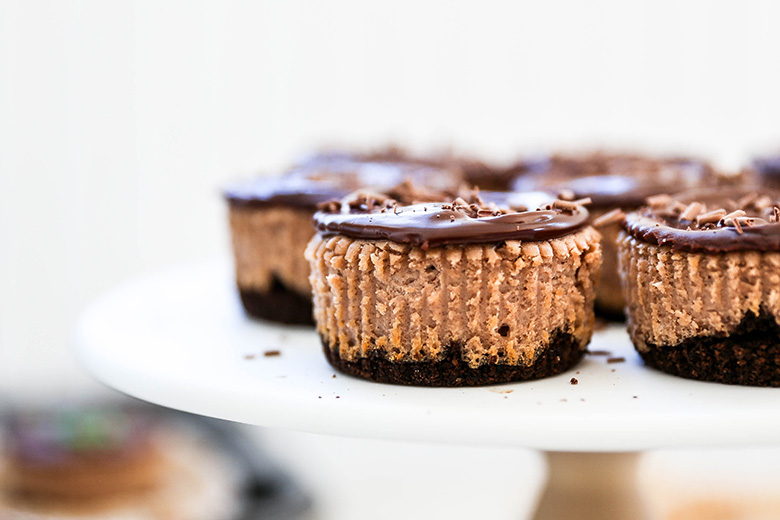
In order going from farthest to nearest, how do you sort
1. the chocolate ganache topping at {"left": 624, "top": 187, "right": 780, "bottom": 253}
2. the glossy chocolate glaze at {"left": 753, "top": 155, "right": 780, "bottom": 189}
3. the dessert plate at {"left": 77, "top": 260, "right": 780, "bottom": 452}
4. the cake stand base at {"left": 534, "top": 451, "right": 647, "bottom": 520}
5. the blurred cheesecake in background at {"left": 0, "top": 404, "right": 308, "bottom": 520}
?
the blurred cheesecake in background at {"left": 0, "top": 404, "right": 308, "bottom": 520}
the glossy chocolate glaze at {"left": 753, "top": 155, "right": 780, "bottom": 189}
the cake stand base at {"left": 534, "top": 451, "right": 647, "bottom": 520}
the chocolate ganache topping at {"left": 624, "top": 187, "right": 780, "bottom": 253}
the dessert plate at {"left": 77, "top": 260, "right": 780, "bottom": 452}

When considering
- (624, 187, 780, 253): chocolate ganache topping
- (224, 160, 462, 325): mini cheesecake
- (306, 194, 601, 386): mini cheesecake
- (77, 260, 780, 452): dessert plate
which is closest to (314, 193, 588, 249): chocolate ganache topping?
(306, 194, 601, 386): mini cheesecake

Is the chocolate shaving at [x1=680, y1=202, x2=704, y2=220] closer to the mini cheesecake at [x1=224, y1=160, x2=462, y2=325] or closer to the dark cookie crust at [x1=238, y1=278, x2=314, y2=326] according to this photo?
the mini cheesecake at [x1=224, y1=160, x2=462, y2=325]

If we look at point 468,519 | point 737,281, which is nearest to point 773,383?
point 737,281

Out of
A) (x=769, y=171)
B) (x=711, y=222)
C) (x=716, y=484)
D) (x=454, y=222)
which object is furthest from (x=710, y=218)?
(x=716, y=484)

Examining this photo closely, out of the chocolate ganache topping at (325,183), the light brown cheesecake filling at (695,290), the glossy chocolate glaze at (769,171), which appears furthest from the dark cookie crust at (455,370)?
the glossy chocolate glaze at (769,171)

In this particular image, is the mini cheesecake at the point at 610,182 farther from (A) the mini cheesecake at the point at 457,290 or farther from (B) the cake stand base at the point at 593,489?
(B) the cake stand base at the point at 593,489

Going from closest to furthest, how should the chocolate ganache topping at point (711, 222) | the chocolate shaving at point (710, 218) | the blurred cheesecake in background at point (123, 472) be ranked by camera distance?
the chocolate ganache topping at point (711, 222)
the chocolate shaving at point (710, 218)
the blurred cheesecake in background at point (123, 472)

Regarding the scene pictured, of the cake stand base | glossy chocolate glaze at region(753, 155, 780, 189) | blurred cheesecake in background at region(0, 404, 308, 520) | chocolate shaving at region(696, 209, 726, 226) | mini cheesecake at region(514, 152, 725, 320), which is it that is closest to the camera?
chocolate shaving at region(696, 209, 726, 226)
